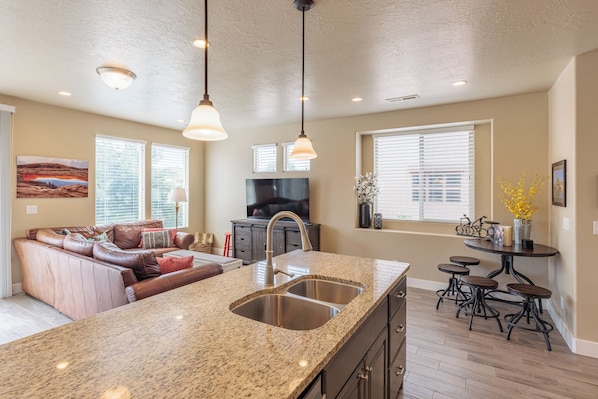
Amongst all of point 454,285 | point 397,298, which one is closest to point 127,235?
point 397,298

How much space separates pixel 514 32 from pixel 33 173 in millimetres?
6178

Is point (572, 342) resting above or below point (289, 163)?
below

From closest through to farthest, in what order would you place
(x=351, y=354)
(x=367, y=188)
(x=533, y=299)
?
(x=351, y=354) < (x=533, y=299) < (x=367, y=188)

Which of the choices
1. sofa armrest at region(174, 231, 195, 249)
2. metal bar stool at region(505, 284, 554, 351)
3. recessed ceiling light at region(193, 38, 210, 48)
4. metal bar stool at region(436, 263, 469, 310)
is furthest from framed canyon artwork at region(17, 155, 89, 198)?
metal bar stool at region(505, 284, 554, 351)

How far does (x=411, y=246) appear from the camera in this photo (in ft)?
15.1

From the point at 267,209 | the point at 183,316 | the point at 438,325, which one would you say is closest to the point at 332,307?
the point at 183,316

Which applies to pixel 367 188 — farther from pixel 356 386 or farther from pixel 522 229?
pixel 356 386

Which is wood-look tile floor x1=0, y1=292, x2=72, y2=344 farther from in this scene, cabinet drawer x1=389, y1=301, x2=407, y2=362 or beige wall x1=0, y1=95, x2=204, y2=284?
cabinet drawer x1=389, y1=301, x2=407, y2=362

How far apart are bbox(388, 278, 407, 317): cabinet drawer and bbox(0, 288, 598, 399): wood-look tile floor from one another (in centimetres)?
78

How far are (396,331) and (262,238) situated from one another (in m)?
3.69

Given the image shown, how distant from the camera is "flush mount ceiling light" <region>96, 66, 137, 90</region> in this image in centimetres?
306

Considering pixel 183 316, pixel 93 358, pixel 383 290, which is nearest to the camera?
pixel 93 358

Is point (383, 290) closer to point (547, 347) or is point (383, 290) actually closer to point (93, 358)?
point (93, 358)

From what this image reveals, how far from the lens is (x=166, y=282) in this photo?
2.50 meters
